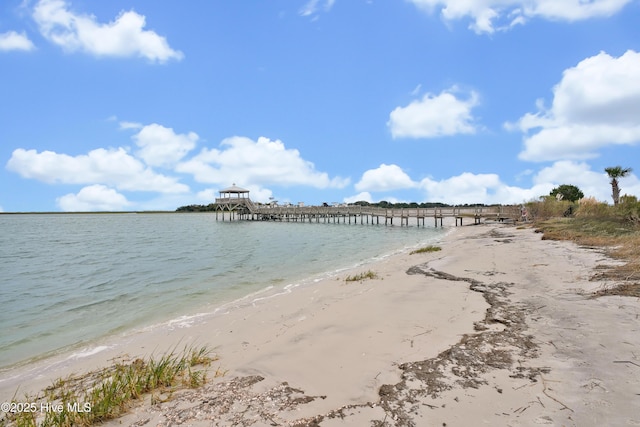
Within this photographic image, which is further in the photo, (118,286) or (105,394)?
(118,286)

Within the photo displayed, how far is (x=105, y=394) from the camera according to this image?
347 centimetres

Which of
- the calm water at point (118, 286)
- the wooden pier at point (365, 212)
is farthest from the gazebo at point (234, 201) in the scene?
the calm water at point (118, 286)

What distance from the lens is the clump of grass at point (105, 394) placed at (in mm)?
3165

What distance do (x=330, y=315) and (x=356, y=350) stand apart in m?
1.96

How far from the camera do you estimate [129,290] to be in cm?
1111

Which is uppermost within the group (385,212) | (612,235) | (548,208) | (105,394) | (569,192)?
(569,192)

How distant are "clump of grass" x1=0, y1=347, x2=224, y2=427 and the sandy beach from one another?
0.64 feet

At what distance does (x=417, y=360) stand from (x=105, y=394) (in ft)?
11.0

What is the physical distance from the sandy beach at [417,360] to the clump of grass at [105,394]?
195 millimetres

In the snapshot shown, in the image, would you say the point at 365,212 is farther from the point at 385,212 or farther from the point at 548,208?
the point at 548,208

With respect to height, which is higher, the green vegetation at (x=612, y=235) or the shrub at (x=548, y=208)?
the shrub at (x=548, y=208)

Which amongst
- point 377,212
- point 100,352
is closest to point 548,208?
point 377,212

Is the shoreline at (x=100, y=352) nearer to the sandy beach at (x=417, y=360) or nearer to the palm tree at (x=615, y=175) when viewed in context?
the sandy beach at (x=417, y=360)

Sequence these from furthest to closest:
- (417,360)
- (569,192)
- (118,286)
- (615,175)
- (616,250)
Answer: (569,192) → (615,175) → (118,286) → (616,250) → (417,360)
